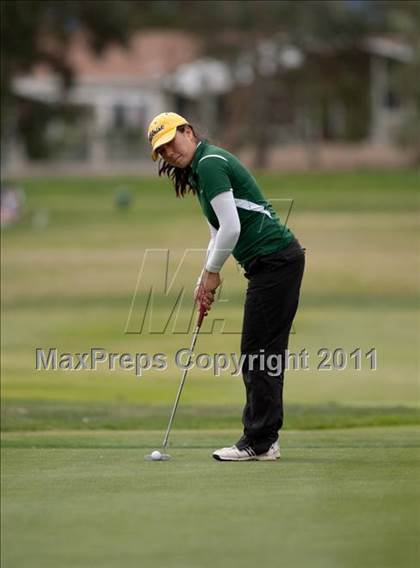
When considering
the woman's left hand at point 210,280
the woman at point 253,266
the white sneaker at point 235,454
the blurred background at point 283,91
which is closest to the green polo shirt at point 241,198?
the woman at point 253,266

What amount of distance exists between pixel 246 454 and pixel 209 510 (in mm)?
2232

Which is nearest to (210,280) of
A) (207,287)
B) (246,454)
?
(207,287)

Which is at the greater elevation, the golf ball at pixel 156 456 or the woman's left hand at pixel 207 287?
the woman's left hand at pixel 207 287

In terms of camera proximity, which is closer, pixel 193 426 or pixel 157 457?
pixel 157 457

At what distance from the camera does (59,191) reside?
216 feet

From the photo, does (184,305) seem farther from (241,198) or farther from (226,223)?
(226,223)

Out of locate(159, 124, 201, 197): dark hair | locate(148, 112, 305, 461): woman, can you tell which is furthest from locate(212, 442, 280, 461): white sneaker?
locate(159, 124, 201, 197): dark hair

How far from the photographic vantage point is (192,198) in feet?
205

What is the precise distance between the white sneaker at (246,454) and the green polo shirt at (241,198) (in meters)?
1.06

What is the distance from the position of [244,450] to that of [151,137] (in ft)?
6.02

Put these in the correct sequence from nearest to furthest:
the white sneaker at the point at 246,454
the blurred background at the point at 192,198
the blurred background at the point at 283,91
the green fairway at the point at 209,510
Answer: the green fairway at the point at 209,510
the white sneaker at the point at 246,454
the blurred background at the point at 192,198
the blurred background at the point at 283,91

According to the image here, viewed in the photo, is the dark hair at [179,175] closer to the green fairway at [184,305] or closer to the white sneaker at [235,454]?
the white sneaker at [235,454]

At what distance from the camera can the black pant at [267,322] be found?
891 centimetres

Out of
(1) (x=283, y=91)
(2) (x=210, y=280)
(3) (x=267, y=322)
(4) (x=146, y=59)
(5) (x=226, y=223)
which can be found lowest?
(3) (x=267, y=322)
